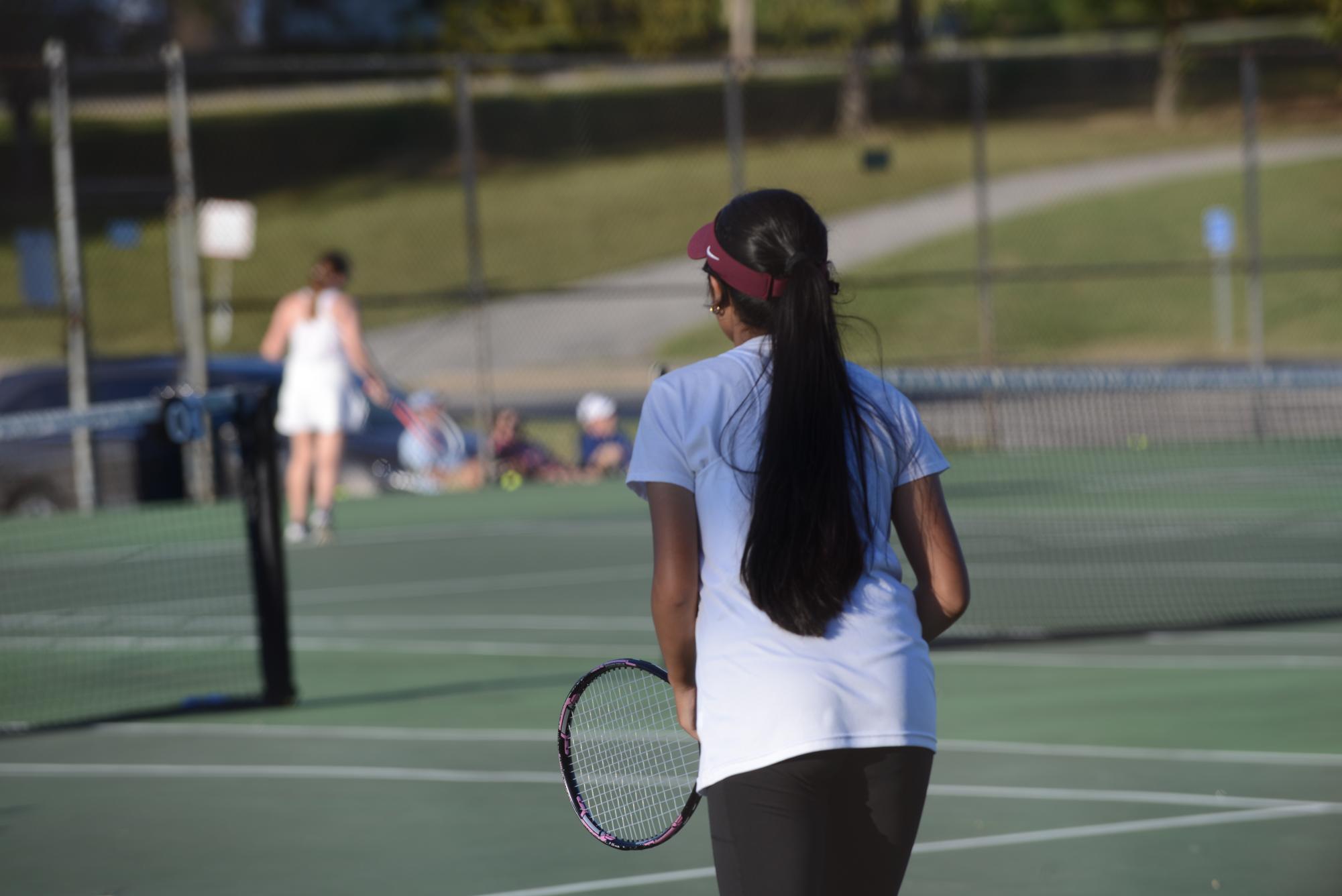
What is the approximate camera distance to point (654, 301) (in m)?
38.1

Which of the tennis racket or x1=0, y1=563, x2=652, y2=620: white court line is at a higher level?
the tennis racket

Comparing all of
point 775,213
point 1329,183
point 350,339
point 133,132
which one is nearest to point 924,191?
point 1329,183

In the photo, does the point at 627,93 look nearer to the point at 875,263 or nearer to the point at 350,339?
the point at 875,263

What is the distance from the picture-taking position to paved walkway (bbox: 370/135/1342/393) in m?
33.8

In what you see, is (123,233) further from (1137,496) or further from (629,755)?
(629,755)

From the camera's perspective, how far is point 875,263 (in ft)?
124

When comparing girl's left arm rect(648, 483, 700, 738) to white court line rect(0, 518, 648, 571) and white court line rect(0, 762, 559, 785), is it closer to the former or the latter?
white court line rect(0, 762, 559, 785)

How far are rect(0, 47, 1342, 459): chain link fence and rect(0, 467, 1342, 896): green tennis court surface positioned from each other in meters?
13.2

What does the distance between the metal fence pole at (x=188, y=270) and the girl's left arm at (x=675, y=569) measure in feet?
40.5

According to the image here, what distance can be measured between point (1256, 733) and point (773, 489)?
4.53 meters

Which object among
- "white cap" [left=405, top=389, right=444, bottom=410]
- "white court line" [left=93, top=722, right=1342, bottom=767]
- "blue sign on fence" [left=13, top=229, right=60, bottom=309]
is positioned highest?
"blue sign on fence" [left=13, top=229, right=60, bottom=309]

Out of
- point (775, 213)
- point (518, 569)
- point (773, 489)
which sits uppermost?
point (775, 213)

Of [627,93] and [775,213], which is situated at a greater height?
[627,93]

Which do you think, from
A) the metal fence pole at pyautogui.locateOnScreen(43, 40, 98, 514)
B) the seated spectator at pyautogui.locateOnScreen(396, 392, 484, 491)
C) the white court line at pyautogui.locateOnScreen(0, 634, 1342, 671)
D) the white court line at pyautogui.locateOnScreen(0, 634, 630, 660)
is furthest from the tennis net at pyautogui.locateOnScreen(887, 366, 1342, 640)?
the metal fence pole at pyautogui.locateOnScreen(43, 40, 98, 514)
